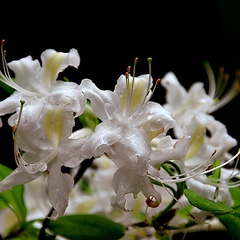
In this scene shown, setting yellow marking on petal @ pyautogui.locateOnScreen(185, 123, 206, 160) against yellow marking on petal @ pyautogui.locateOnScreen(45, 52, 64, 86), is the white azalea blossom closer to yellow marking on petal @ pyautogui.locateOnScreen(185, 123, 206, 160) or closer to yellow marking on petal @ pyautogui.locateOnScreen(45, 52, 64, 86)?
yellow marking on petal @ pyautogui.locateOnScreen(185, 123, 206, 160)

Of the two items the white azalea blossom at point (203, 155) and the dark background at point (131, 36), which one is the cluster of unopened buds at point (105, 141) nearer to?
the white azalea blossom at point (203, 155)

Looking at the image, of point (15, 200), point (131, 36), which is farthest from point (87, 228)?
point (131, 36)

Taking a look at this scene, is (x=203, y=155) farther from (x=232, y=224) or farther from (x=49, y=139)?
(x=49, y=139)

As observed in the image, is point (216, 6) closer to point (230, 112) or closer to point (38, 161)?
point (230, 112)

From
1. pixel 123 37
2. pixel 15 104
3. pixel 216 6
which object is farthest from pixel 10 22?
pixel 15 104

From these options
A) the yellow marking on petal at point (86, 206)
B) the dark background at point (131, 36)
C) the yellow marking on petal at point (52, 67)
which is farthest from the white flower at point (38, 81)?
the dark background at point (131, 36)
